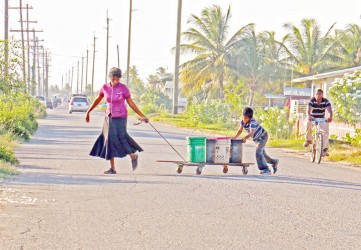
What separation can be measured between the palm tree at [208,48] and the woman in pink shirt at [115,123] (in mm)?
43831

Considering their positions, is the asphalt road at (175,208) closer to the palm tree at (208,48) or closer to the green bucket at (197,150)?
the green bucket at (197,150)

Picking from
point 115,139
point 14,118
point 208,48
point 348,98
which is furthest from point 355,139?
point 208,48

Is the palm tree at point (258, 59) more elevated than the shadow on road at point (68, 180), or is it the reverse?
the palm tree at point (258, 59)

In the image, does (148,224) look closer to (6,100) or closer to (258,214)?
(258,214)

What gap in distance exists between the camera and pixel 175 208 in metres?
10.9

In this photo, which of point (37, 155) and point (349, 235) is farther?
point (37, 155)

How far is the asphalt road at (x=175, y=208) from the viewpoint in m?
8.52

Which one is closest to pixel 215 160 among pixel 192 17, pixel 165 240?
pixel 165 240

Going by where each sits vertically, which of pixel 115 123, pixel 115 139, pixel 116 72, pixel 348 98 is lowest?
pixel 115 139

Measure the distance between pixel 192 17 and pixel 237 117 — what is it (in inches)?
434

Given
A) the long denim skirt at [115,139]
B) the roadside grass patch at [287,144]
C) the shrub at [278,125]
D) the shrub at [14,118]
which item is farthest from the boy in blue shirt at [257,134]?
the shrub at [278,125]

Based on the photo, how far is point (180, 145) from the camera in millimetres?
26000

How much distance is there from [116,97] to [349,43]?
4791 centimetres

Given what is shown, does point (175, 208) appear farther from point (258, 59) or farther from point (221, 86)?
point (258, 59)
